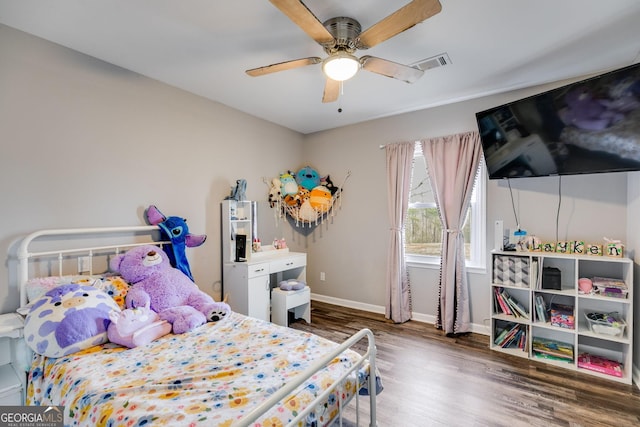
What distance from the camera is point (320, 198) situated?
4.02 metres

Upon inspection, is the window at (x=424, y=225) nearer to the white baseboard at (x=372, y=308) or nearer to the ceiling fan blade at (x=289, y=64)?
the white baseboard at (x=372, y=308)

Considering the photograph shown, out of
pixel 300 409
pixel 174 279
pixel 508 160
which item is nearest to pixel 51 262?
pixel 174 279

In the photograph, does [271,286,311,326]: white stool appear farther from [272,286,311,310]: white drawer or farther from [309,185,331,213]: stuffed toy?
[309,185,331,213]: stuffed toy

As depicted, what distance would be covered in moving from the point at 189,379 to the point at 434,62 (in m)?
2.78

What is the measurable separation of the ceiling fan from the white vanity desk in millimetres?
1930

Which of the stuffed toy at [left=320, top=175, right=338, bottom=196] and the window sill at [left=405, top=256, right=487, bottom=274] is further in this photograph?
the stuffed toy at [left=320, top=175, right=338, bottom=196]

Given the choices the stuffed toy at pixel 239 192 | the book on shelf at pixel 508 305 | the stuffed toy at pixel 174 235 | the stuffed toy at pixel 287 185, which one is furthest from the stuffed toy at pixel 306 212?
the book on shelf at pixel 508 305

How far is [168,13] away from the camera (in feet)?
6.07

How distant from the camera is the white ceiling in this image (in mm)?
1806

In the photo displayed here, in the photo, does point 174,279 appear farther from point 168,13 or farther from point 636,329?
point 636,329

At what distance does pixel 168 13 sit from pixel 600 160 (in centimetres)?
324

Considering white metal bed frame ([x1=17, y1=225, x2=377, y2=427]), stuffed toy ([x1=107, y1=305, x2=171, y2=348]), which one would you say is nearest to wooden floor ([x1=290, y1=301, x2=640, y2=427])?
white metal bed frame ([x1=17, y1=225, x2=377, y2=427])

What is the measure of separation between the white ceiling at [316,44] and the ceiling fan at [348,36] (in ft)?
0.38

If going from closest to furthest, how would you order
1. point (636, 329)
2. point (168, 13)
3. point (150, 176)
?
point (168, 13) < point (636, 329) < point (150, 176)
